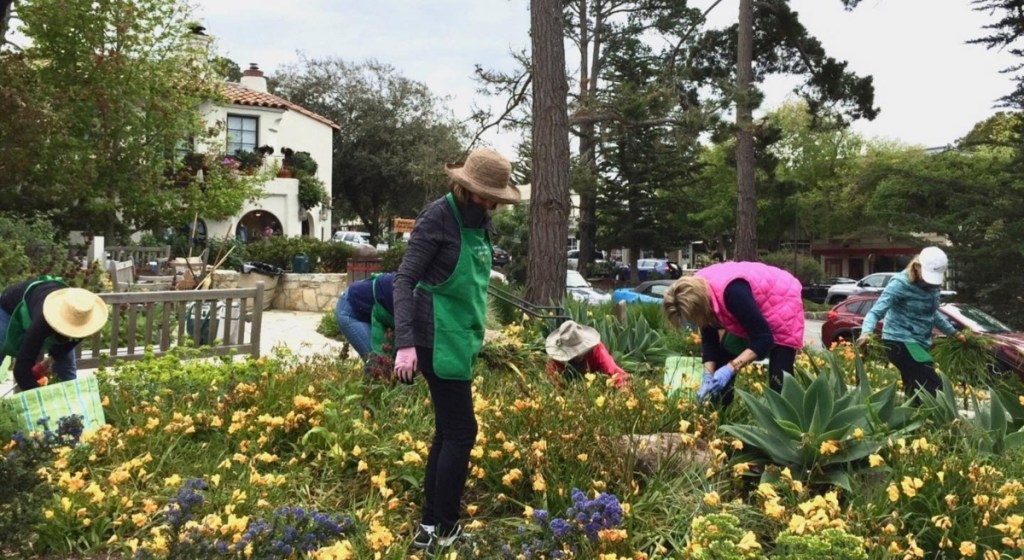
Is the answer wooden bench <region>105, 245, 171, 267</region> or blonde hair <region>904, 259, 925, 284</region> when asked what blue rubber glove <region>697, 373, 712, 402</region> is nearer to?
blonde hair <region>904, 259, 925, 284</region>

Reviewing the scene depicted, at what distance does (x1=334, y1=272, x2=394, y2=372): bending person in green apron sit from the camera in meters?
5.35

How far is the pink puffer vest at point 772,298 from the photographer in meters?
4.26

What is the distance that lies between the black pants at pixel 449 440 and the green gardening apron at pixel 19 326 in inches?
109

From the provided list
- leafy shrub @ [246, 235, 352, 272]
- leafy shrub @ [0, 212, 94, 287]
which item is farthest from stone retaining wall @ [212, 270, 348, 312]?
leafy shrub @ [0, 212, 94, 287]

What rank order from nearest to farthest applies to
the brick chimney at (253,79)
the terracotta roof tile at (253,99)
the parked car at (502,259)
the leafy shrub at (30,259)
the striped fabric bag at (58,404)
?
the striped fabric bag at (58,404), the leafy shrub at (30,259), the parked car at (502,259), the terracotta roof tile at (253,99), the brick chimney at (253,79)

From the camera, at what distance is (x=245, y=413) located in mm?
4316

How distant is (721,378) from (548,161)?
5.32 m

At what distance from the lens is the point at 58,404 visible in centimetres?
418

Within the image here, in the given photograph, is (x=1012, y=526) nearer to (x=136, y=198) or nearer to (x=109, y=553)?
(x=109, y=553)

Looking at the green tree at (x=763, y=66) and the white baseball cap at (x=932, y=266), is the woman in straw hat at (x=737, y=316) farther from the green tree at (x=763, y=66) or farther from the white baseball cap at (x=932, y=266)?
the green tree at (x=763, y=66)

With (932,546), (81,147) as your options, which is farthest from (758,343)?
(81,147)

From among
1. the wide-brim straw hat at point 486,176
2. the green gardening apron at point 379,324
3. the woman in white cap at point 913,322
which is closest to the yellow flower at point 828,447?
the wide-brim straw hat at point 486,176

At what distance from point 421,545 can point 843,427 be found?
6.22 feet

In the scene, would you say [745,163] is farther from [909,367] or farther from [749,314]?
[749,314]
